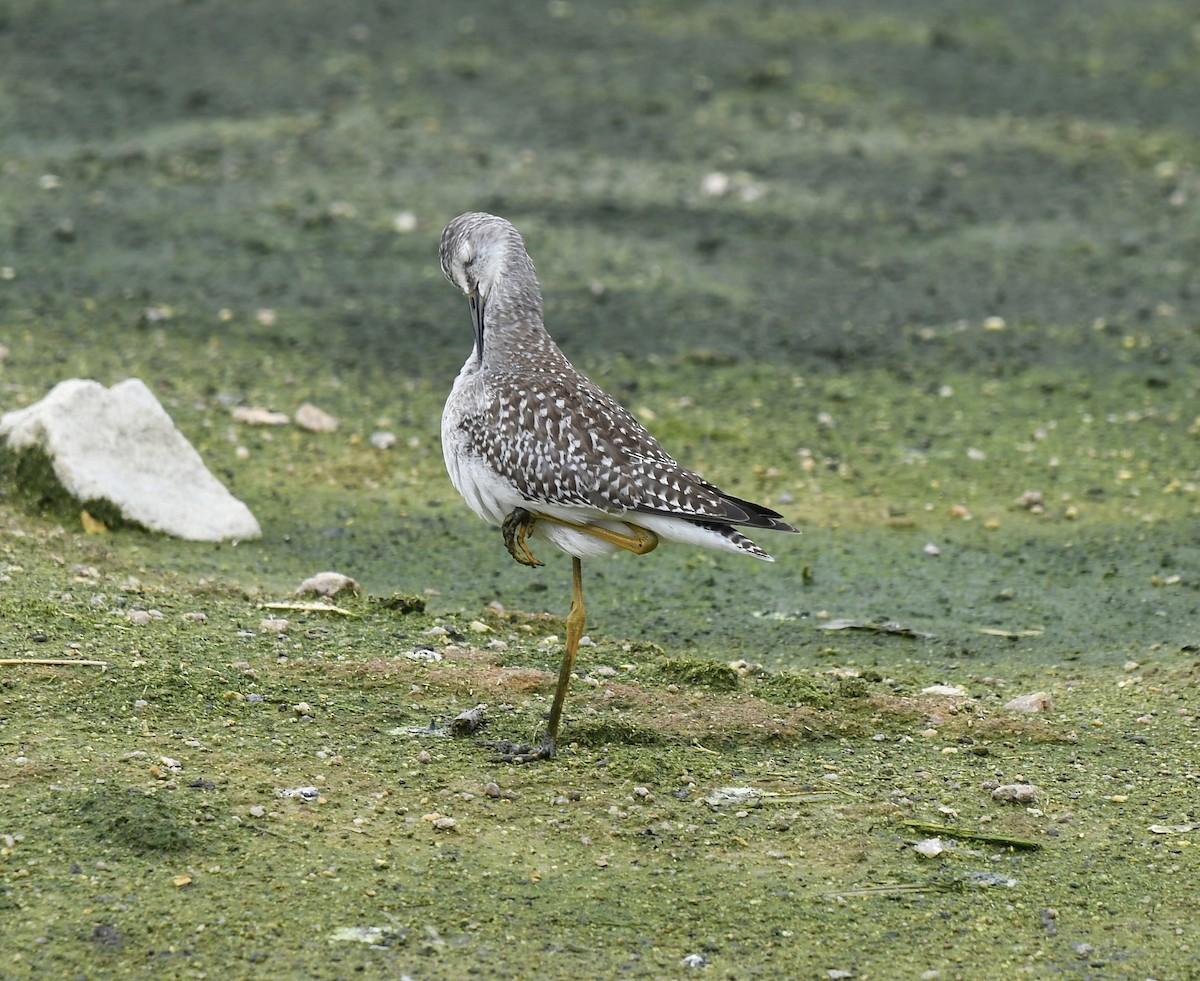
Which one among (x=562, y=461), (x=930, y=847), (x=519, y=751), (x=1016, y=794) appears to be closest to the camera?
(x=930, y=847)

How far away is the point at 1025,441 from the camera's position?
36.7ft

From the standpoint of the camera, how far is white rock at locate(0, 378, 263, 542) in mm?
8688

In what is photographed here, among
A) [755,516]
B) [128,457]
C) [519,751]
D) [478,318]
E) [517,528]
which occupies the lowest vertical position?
[519,751]

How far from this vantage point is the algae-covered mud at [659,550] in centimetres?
545

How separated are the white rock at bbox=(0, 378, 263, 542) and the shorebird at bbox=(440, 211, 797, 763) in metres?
2.36

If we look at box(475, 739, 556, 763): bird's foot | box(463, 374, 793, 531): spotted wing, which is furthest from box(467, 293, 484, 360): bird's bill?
box(475, 739, 556, 763): bird's foot

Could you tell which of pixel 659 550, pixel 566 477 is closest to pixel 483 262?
pixel 566 477

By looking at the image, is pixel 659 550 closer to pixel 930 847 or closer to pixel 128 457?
pixel 128 457

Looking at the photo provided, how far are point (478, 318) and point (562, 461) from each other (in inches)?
56.9

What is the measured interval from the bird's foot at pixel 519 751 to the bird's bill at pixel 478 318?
1.98m

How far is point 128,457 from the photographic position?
891 centimetres

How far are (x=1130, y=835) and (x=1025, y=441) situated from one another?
541cm

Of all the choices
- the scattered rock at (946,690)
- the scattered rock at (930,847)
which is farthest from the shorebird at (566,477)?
the scattered rock at (946,690)

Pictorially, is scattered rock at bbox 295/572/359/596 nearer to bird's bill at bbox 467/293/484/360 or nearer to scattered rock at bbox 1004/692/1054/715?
bird's bill at bbox 467/293/484/360
